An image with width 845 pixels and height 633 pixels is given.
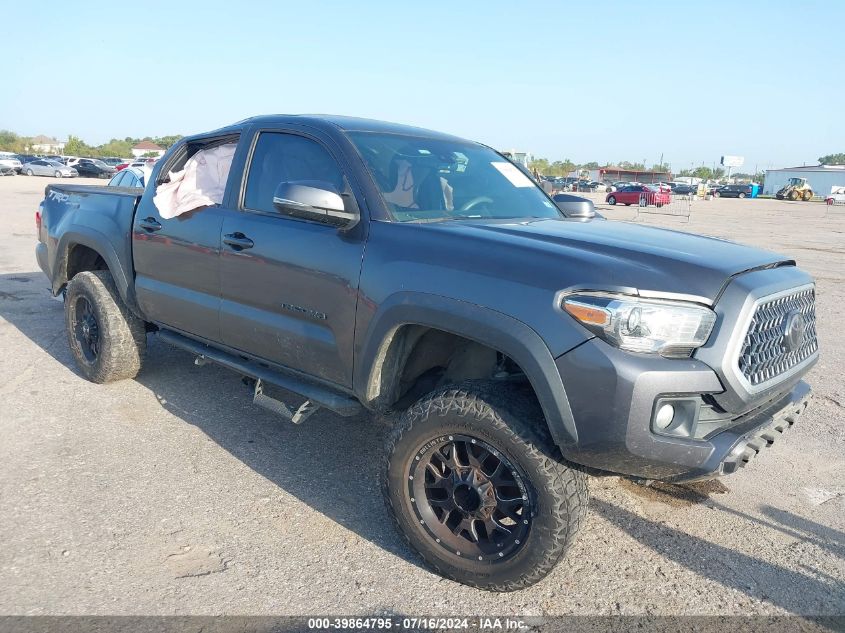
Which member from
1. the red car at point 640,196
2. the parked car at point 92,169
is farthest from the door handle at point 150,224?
the parked car at point 92,169

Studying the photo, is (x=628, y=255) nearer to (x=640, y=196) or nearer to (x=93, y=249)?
(x=93, y=249)

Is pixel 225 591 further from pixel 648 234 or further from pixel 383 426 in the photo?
pixel 648 234

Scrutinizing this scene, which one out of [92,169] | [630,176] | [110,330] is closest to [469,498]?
[110,330]

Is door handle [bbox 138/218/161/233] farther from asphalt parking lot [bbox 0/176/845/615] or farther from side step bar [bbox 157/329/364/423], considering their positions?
asphalt parking lot [bbox 0/176/845/615]

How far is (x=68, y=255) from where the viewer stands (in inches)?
209

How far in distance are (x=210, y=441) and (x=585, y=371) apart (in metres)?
2.66

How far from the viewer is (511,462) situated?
262 cm

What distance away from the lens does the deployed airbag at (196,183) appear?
418cm

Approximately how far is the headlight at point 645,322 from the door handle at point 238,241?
1.93 m

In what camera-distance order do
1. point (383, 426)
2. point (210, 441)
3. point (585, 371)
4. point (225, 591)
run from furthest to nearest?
point (383, 426) → point (210, 441) → point (225, 591) → point (585, 371)

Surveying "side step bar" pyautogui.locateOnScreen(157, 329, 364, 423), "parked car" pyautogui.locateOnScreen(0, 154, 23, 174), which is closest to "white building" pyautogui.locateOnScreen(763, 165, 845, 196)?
"parked car" pyautogui.locateOnScreen(0, 154, 23, 174)

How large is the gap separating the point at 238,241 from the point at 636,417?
234 cm

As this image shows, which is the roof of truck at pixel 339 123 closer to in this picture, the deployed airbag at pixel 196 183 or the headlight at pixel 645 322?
the deployed airbag at pixel 196 183

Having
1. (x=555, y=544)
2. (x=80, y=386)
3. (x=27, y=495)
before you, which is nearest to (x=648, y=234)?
(x=555, y=544)
